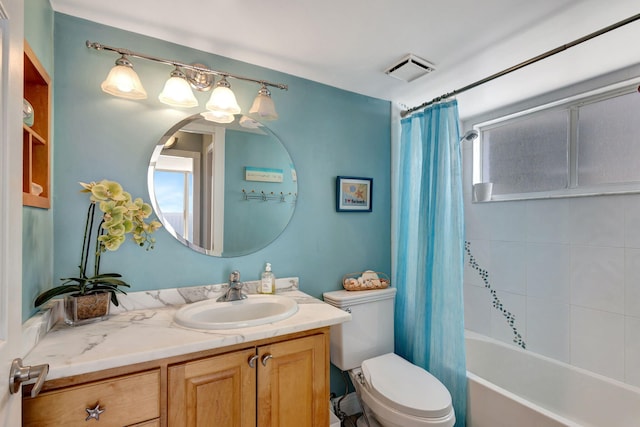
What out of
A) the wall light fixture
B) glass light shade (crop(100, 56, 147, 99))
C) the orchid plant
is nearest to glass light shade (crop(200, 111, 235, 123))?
the wall light fixture

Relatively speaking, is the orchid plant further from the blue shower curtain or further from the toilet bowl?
the blue shower curtain

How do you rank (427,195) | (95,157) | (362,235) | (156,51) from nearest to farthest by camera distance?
(95,157)
(156,51)
(427,195)
(362,235)

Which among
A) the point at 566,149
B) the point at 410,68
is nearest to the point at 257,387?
the point at 410,68

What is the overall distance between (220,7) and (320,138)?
3.00 feet

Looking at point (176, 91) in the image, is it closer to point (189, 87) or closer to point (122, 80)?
point (189, 87)

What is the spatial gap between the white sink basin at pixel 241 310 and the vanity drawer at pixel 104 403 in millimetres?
285

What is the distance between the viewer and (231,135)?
1.71 metres

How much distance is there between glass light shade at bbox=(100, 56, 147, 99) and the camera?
134cm

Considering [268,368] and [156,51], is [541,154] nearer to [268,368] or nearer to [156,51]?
[268,368]

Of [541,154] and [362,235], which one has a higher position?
[541,154]

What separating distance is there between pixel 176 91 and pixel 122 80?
0.22 metres

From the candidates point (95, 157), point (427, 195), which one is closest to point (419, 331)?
point (427, 195)

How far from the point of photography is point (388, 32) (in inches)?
59.2

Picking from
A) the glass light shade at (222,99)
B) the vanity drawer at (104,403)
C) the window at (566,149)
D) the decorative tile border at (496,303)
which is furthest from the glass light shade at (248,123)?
the decorative tile border at (496,303)
